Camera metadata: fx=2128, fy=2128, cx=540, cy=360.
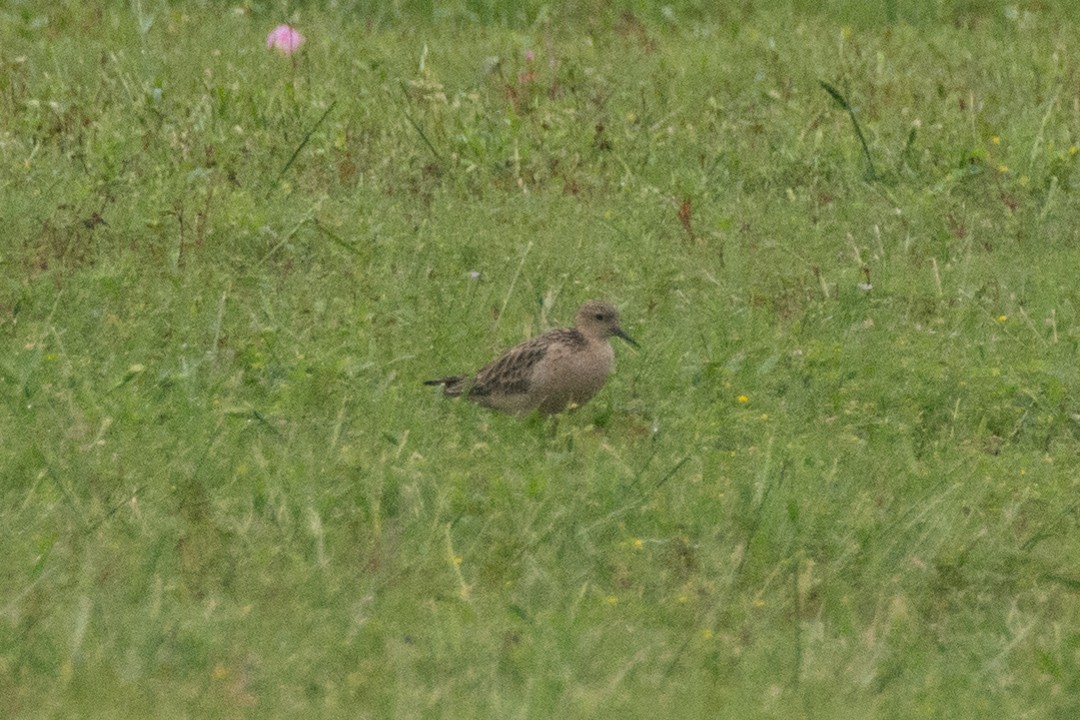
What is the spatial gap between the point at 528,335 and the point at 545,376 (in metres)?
1.02

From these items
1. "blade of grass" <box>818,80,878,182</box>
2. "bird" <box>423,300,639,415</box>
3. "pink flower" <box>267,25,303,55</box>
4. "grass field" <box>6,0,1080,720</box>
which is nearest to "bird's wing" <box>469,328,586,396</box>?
"bird" <box>423,300,639,415</box>

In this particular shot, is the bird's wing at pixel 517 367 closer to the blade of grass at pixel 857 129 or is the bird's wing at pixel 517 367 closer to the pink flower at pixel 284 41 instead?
the blade of grass at pixel 857 129

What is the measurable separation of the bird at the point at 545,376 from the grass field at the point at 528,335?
4.7 inches

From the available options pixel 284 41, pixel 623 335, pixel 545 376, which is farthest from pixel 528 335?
pixel 284 41

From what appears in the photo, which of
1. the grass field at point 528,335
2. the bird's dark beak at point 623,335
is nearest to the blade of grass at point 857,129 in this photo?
the grass field at point 528,335

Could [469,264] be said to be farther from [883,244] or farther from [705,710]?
[705,710]

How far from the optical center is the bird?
7762 mm

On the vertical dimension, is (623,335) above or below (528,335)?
above

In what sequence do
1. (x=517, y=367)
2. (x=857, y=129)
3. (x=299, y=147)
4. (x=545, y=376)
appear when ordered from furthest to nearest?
(x=857, y=129)
(x=299, y=147)
(x=517, y=367)
(x=545, y=376)

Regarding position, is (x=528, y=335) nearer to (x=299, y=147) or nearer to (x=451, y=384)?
(x=451, y=384)

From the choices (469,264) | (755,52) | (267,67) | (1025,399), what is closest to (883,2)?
(755,52)

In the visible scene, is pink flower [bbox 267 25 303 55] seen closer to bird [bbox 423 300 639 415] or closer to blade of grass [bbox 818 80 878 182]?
blade of grass [bbox 818 80 878 182]

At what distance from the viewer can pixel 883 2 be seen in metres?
13.9

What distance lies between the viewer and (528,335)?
8.73 m
